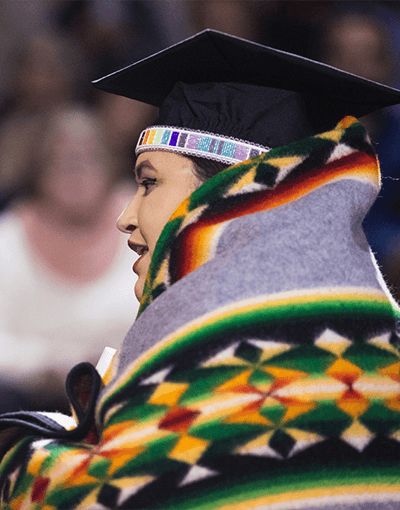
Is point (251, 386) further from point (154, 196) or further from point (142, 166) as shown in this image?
point (142, 166)

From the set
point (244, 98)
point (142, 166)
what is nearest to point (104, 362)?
point (142, 166)

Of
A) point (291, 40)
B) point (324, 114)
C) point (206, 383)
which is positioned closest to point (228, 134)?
point (324, 114)

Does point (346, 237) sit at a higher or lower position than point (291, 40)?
lower

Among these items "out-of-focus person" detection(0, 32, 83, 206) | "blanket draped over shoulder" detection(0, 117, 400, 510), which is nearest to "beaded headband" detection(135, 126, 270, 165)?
"blanket draped over shoulder" detection(0, 117, 400, 510)

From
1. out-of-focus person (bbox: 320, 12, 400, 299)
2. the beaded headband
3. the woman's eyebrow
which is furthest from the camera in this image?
out-of-focus person (bbox: 320, 12, 400, 299)

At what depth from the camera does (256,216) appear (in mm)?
667

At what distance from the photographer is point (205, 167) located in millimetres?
958

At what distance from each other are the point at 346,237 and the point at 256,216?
0.45 ft

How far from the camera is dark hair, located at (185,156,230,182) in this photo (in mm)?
950

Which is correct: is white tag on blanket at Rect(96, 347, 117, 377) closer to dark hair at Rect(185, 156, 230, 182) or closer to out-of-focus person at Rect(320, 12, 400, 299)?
dark hair at Rect(185, 156, 230, 182)

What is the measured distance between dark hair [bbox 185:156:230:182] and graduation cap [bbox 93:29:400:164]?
0.05 feet

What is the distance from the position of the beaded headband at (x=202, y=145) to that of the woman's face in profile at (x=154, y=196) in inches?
0.8

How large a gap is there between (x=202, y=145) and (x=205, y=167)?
5cm

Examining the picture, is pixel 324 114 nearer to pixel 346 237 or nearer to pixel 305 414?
pixel 346 237
